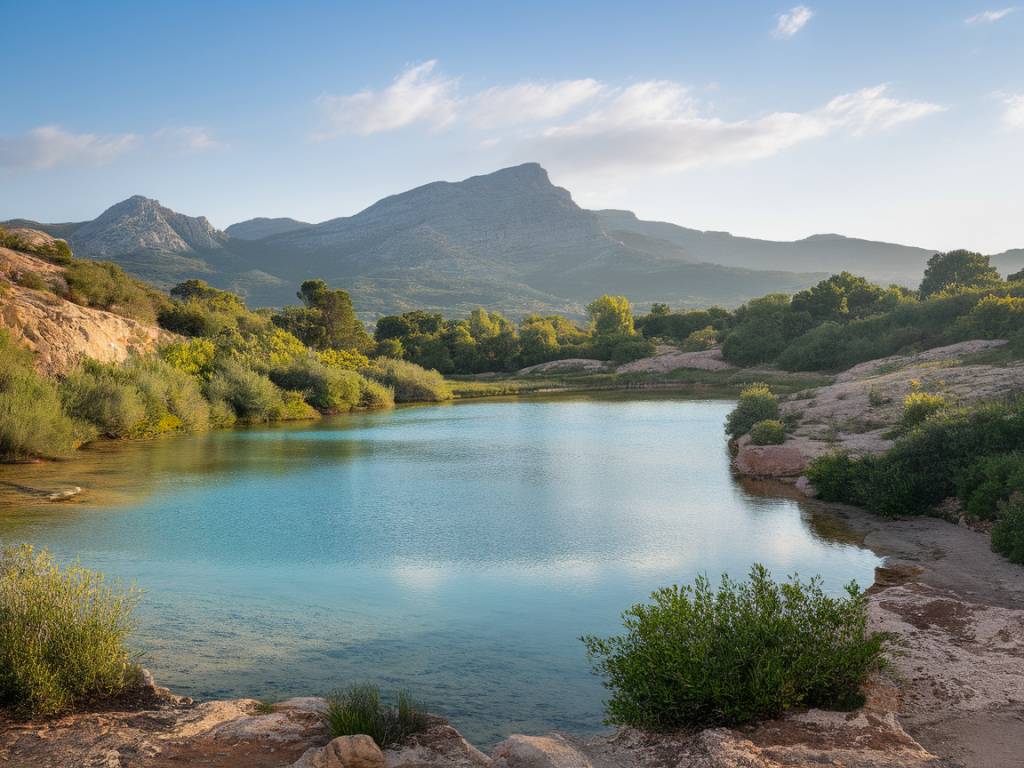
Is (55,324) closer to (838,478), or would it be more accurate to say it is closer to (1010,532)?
(838,478)

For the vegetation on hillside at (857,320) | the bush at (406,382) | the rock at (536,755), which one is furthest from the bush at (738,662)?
the bush at (406,382)

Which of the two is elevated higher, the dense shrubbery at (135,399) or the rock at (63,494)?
the dense shrubbery at (135,399)

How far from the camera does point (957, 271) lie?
247ft

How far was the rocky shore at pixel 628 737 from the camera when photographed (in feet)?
19.7

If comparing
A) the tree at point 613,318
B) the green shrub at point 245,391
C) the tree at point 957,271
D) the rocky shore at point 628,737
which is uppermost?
the tree at point 957,271

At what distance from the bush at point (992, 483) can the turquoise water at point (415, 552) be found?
9.15ft

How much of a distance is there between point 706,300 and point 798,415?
176 meters

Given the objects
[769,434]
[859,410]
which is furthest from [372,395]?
[859,410]

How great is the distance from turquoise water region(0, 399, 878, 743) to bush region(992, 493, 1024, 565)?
7.14ft

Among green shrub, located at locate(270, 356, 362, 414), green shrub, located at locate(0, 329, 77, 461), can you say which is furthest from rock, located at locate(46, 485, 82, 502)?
green shrub, located at locate(270, 356, 362, 414)

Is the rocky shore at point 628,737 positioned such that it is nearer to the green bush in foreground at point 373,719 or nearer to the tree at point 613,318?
the green bush in foreground at point 373,719

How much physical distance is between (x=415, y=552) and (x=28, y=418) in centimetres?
1776

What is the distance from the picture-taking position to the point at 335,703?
23.6ft

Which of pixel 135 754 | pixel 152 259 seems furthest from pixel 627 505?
pixel 152 259
